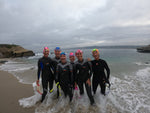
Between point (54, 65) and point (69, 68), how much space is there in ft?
2.38

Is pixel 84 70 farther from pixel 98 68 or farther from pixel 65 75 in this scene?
pixel 65 75

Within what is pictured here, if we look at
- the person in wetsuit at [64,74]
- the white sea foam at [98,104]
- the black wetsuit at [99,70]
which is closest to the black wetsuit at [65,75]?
the person in wetsuit at [64,74]

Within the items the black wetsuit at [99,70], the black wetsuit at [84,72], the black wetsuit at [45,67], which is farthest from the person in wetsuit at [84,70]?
the black wetsuit at [45,67]

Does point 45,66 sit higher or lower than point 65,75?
higher

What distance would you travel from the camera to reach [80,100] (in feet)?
12.0

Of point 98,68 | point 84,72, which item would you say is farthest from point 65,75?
point 98,68

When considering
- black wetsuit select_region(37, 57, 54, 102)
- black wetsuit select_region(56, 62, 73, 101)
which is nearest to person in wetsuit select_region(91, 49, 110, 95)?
black wetsuit select_region(56, 62, 73, 101)

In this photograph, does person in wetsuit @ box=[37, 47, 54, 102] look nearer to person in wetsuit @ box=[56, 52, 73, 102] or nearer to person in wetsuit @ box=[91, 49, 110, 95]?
person in wetsuit @ box=[56, 52, 73, 102]

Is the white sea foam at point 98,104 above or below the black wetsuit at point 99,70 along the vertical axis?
below

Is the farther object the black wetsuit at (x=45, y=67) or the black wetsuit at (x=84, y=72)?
the black wetsuit at (x=45, y=67)

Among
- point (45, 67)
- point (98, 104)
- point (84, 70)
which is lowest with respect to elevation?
point (98, 104)

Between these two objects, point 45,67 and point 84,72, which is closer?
point 84,72

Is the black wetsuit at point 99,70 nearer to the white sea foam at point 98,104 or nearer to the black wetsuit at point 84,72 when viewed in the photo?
the black wetsuit at point 84,72

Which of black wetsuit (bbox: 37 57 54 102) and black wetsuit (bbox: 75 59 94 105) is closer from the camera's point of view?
black wetsuit (bbox: 75 59 94 105)
